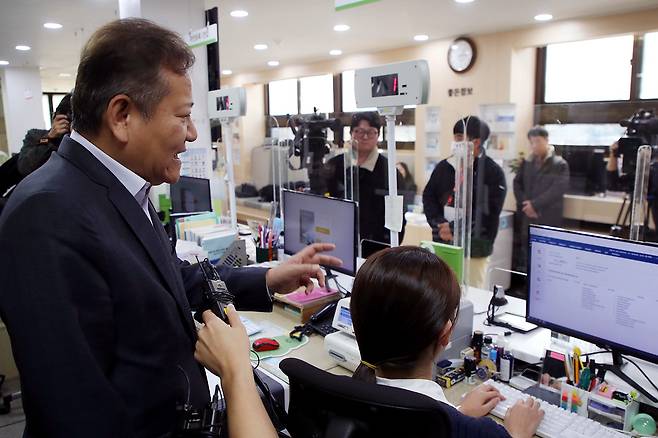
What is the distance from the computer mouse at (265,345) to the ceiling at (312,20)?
10.7ft

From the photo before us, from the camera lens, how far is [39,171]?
2.85 feet

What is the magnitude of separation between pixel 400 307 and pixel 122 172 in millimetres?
583

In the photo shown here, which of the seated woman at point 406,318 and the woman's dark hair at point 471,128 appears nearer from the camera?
the seated woman at point 406,318

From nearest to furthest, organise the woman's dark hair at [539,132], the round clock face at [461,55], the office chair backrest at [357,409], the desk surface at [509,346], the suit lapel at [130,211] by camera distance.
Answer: the office chair backrest at [357,409] < the suit lapel at [130,211] < the desk surface at [509,346] < the woman's dark hair at [539,132] < the round clock face at [461,55]

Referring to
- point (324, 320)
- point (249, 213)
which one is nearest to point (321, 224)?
point (324, 320)

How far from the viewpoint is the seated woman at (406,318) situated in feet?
3.37

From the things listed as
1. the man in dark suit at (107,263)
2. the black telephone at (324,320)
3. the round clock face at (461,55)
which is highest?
the round clock face at (461,55)

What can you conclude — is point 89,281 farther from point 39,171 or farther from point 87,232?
point 39,171

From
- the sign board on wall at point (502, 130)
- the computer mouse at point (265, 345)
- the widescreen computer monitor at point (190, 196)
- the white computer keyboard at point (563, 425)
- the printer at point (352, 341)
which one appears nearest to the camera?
the white computer keyboard at point (563, 425)

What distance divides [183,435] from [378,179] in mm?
2425

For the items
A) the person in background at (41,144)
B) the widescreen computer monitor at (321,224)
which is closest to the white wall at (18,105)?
the person in background at (41,144)

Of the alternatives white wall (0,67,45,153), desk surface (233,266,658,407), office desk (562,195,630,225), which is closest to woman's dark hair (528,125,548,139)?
office desk (562,195,630,225)

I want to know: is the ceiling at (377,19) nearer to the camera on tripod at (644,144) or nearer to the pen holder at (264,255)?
the camera on tripod at (644,144)

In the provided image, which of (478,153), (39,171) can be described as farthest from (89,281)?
(478,153)
